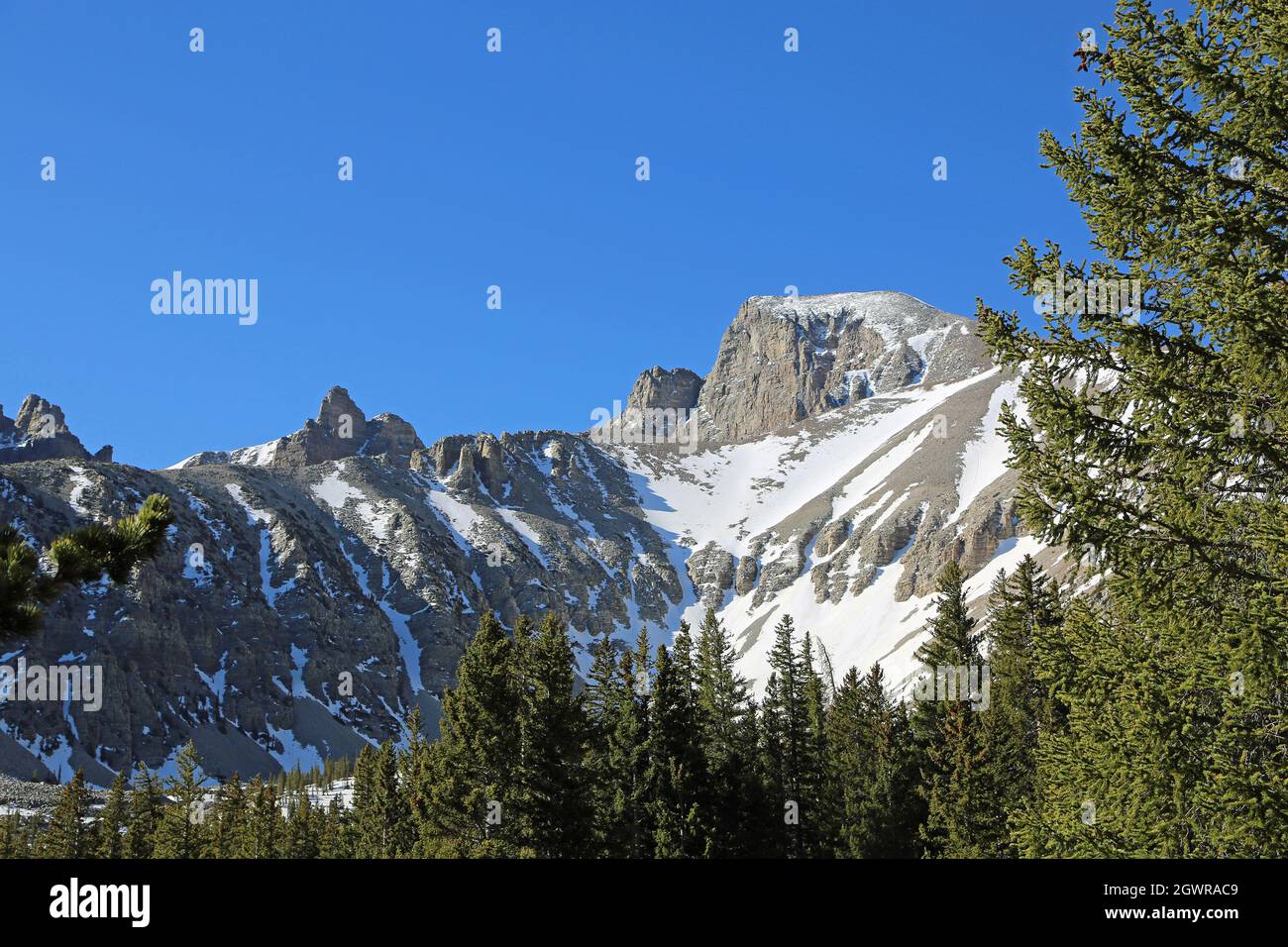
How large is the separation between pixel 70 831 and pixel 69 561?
2013 inches

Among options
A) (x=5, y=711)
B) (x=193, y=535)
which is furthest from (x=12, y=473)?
(x=5, y=711)

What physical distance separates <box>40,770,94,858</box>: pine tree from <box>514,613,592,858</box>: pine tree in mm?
34317

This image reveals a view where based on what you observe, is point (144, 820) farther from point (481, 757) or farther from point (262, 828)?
point (481, 757)

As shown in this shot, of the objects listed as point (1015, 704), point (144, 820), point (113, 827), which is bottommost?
point (113, 827)

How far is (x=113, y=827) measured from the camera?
53344mm

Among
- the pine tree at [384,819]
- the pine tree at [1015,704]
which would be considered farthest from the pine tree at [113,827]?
the pine tree at [1015,704]

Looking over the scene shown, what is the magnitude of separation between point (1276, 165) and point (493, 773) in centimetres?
2478

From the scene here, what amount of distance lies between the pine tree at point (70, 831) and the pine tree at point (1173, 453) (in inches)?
2120

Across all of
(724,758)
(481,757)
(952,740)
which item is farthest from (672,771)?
(952,740)

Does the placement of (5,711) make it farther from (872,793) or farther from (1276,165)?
(1276,165)

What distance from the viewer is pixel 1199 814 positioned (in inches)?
357
